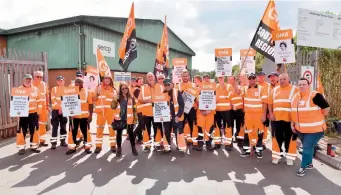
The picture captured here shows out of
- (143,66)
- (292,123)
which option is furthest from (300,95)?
(143,66)

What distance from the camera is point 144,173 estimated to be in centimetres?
543

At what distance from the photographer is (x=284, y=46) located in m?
6.61

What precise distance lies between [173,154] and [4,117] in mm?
5595

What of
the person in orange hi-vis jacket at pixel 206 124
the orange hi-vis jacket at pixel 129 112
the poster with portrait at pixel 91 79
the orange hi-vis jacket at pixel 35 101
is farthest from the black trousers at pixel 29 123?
the person in orange hi-vis jacket at pixel 206 124

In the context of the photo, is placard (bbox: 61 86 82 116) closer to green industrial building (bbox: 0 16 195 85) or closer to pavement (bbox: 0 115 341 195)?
pavement (bbox: 0 115 341 195)

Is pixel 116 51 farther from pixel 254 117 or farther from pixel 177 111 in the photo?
pixel 254 117

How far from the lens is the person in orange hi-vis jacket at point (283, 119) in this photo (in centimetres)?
572

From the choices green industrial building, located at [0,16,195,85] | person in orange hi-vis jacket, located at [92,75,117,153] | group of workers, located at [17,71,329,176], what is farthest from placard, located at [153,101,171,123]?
green industrial building, located at [0,16,195,85]

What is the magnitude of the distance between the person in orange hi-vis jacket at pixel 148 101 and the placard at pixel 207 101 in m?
1.12

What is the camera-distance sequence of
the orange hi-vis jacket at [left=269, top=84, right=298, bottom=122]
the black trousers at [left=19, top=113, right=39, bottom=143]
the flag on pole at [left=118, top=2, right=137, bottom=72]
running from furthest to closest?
the flag on pole at [left=118, top=2, right=137, bottom=72], the black trousers at [left=19, top=113, right=39, bottom=143], the orange hi-vis jacket at [left=269, top=84, right=298, bottom=122]

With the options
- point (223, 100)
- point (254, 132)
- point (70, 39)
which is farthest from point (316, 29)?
point (70, 39)

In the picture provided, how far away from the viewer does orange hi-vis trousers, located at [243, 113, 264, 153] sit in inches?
259

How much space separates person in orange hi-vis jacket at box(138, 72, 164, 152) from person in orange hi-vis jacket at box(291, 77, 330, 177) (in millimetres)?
3168

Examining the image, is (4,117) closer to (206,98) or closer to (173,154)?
(173,154)
